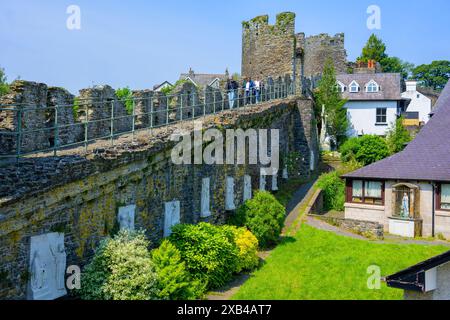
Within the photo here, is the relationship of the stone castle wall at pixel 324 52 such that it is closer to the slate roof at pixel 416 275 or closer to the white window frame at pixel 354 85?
the white window frame at pixel 354 85

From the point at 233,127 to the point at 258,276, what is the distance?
290 inches

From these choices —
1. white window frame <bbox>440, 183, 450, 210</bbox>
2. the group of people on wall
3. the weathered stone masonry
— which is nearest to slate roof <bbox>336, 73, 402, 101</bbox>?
the group of people on wall

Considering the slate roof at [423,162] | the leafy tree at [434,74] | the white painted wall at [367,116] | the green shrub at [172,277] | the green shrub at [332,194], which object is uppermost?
the leafy tree at [434,74]

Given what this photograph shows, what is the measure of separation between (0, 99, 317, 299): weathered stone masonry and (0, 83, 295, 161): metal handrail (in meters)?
0.58

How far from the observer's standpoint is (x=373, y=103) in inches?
1703

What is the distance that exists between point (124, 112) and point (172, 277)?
627cm

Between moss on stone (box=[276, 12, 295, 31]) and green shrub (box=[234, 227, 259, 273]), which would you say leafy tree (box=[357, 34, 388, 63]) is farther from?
green shrub (box=[234, 227, 259, 273])

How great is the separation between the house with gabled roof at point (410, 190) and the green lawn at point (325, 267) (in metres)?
3.08

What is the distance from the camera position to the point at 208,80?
2640 inches

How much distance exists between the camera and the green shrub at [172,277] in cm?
1411

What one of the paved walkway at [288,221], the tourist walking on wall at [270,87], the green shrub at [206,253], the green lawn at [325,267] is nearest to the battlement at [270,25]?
the tourist walking on wall at [270,87]

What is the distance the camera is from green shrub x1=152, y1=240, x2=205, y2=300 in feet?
46.3
